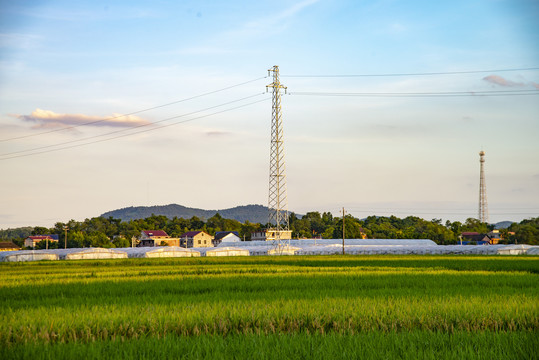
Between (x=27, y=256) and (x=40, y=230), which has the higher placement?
(x=40, y=230)

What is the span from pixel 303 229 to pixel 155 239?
52677mm

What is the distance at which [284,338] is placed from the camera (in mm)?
9328

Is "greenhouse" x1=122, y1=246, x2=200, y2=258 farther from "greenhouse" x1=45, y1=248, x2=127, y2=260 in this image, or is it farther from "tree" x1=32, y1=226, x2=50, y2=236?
"tree" x1=32, y1=226, x2=50, y2=236

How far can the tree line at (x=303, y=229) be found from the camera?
107 m

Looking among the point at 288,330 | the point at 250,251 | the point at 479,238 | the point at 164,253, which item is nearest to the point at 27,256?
the point at 164,253

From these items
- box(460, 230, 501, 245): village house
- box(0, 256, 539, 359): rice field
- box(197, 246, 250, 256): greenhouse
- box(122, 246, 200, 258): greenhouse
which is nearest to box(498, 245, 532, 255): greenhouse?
box(197, 246, 250, 256): greenhouse

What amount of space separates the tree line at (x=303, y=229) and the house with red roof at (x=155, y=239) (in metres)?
3.25

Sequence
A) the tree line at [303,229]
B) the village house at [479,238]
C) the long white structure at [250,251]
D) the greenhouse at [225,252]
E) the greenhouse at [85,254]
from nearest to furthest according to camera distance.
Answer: the long white structure at [250,251] < the greenhouse at [85,254] < the greenhouse at [225,252] < the tree line at [303,229] < the village house at [479,238]

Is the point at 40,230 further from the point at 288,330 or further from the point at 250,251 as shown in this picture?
the point at 288,330

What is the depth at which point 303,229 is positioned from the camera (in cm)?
16675

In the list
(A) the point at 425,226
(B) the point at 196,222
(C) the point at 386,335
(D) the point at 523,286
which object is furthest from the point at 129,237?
(C) the point at 386,335

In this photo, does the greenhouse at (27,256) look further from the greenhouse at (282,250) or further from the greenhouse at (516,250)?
the greenhouse at (516,250)

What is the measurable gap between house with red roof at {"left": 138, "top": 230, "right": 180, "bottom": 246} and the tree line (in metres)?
3.25

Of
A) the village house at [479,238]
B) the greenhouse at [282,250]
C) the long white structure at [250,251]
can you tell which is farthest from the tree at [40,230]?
the village house at [479,238]
